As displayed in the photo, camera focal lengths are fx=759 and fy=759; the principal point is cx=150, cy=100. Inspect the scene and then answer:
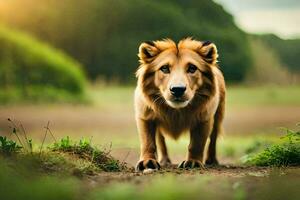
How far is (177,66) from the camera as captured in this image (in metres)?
9.29

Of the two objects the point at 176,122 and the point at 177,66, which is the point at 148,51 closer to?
the point at 177,66

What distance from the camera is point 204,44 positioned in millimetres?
9859

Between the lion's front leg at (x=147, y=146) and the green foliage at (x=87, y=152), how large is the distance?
29 centimetres

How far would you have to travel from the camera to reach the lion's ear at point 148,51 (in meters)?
9.77

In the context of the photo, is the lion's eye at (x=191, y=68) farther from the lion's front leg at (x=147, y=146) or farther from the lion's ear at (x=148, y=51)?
the lion's front leg at (x=147, y=146)

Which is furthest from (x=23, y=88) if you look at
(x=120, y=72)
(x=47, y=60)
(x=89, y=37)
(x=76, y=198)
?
(x=89, y=37)

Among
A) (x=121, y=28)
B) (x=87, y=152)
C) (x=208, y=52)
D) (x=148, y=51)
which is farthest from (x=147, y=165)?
(x=121, y=28)

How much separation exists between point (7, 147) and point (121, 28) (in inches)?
1851

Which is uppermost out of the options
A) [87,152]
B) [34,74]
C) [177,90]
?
[34,74]

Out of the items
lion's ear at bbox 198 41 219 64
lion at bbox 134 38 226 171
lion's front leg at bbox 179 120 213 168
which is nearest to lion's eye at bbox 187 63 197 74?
lion at bbox 134 38 226 171

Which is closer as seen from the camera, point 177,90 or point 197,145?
point 177,90

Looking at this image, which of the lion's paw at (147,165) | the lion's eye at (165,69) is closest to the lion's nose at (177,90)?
the lion's eye at (165,69)

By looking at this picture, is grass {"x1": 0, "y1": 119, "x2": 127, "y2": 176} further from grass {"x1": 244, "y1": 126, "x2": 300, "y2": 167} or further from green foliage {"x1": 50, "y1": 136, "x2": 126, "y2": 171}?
grass {"x1": 244, "y1": 126, "x2": 300, "y2": 167}

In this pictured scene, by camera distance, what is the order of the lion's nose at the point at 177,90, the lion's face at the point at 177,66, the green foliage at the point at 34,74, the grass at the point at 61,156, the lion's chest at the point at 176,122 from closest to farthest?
the grass at the point at 61,156 < the lion's nose at the point at 177,90 < the lion's face at the point at 177,66 < the lion's chest at the point at 176,122 < the green foliage at the point at 34,74
